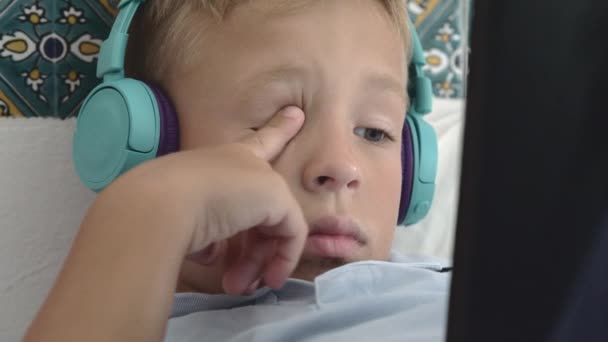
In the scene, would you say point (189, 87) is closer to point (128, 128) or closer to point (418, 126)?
point (128, 128)

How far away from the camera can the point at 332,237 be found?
900mm

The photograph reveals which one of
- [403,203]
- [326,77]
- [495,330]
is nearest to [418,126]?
[403,203]

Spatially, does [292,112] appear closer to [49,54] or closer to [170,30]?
[170,30]

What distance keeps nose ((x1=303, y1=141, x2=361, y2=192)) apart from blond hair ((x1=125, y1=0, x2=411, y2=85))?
0.24 m

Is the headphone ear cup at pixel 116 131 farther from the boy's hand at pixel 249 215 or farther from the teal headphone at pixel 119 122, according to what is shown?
the boy's hand at pixel 249 215

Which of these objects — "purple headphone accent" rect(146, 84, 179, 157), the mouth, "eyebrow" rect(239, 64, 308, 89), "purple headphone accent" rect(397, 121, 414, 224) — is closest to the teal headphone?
"purple headphone accent" rect(146, 84, 179, 157)

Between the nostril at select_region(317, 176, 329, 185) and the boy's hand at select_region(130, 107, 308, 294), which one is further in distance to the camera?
the nostril at select_region(317, 176, 329, 185)

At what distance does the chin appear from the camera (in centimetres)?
93

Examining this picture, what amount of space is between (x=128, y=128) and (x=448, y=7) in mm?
852

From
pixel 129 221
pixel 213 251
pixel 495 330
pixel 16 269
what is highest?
pixel 495 330

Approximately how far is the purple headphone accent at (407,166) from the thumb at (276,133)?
0.27m

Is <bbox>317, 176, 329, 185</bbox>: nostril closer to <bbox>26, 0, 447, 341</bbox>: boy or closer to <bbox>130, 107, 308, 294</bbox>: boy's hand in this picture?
<bbox>26, 0, 447, 341</bbox>: boy

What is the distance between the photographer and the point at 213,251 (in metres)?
0.78

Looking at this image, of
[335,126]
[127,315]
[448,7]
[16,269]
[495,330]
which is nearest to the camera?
[495,330]
